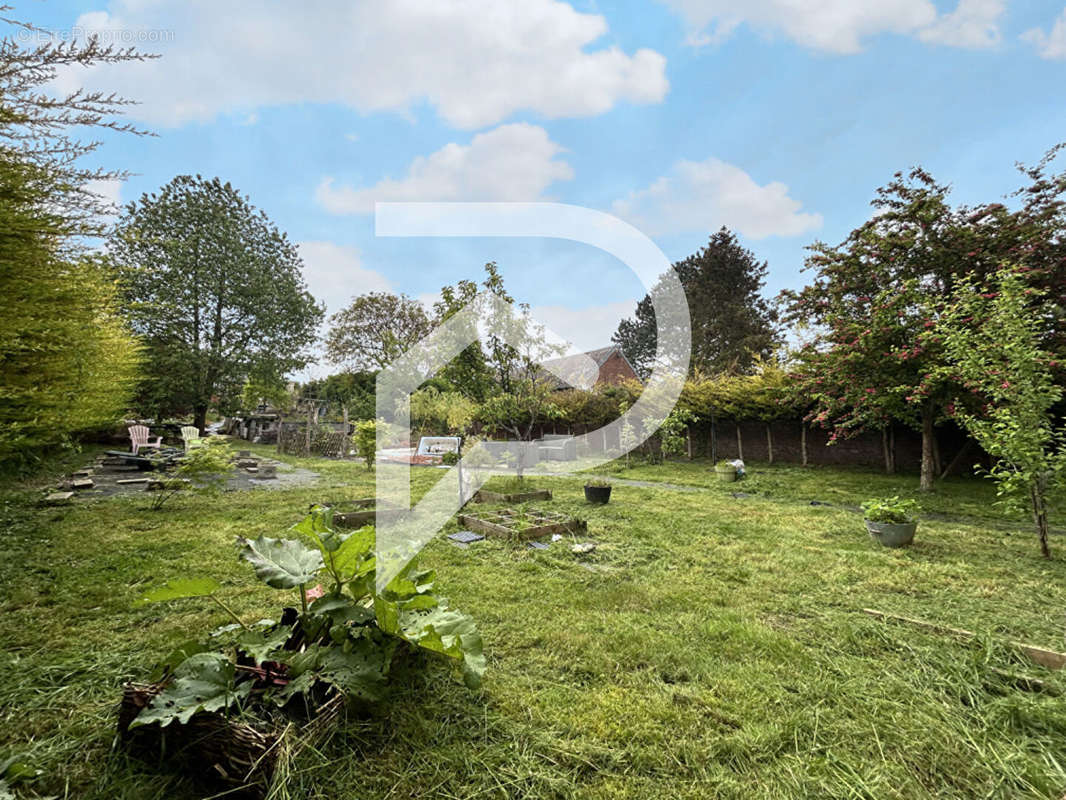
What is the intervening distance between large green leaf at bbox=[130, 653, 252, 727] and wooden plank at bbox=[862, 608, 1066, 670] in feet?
12.2

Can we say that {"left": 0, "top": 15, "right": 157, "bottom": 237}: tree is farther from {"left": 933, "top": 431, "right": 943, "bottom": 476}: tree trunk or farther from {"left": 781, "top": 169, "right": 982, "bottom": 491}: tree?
{"left": 933, "top": 431, "right": 943, "bottom": 476}: tree trunk

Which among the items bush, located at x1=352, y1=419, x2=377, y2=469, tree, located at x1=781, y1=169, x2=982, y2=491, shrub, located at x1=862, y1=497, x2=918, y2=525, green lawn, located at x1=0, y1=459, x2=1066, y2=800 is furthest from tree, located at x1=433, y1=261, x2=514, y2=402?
tree, located at x1=781, y1=169, x2=982, y2=491

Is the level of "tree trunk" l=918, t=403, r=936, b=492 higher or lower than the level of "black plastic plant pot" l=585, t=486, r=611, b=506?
higher

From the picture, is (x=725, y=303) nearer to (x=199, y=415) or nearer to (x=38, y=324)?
(x=199, y=415)

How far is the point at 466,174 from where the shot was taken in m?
6.76

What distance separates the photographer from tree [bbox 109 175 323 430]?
51.7 ft

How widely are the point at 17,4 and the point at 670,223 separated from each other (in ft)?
24.6

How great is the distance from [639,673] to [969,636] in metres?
2.05

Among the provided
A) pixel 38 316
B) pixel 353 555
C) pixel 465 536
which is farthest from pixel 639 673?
pixel 38 316

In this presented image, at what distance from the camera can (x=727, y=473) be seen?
1043 cm

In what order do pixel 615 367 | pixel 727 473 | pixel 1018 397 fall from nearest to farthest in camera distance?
pixel 1018 397 → pixel 727 473 → pixel 615 367

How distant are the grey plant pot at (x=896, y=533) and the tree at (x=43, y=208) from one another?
7.72 m

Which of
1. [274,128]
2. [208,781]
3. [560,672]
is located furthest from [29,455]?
[560,672]

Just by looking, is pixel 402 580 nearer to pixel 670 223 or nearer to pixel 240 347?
pixel 670 223
